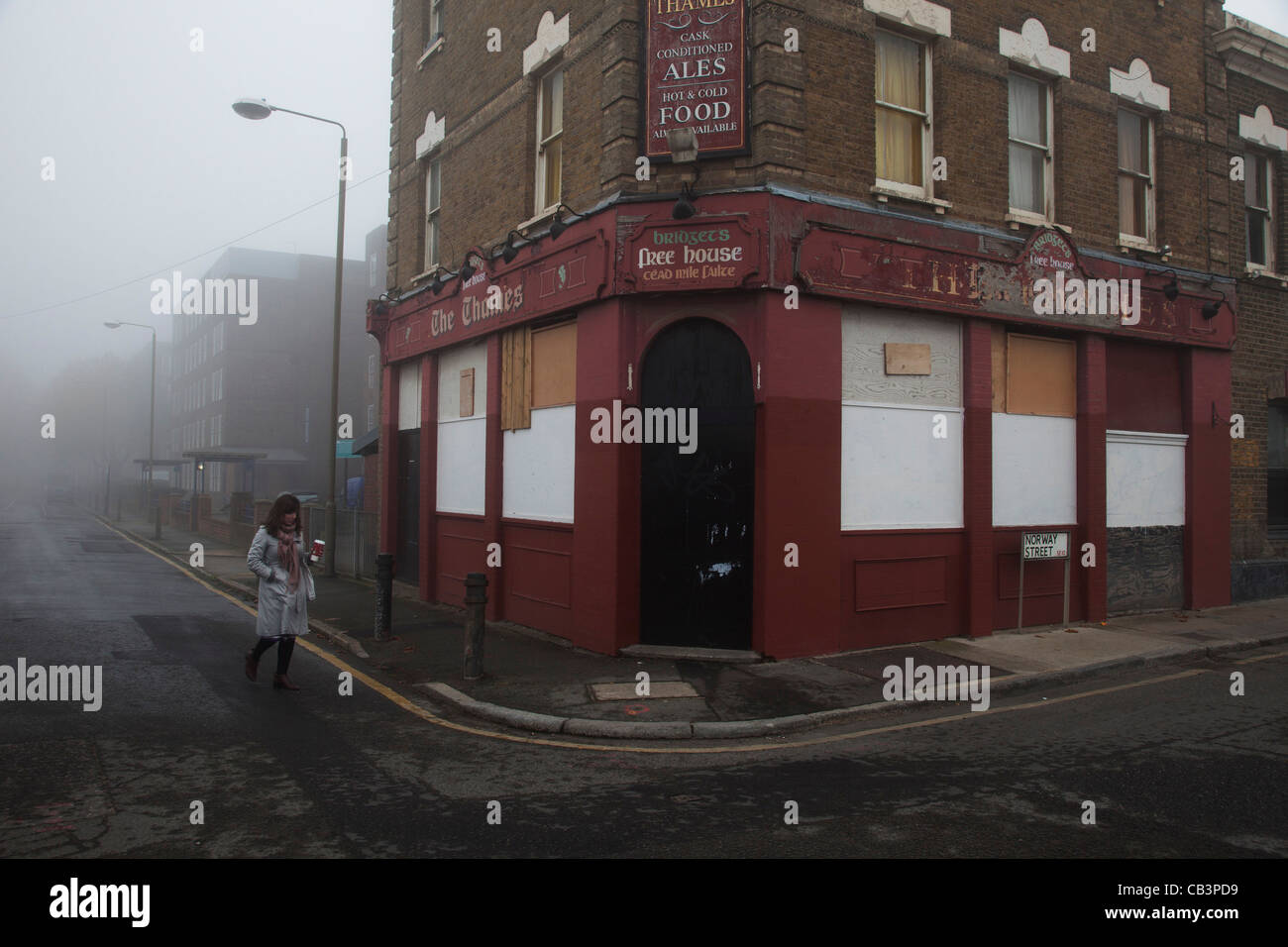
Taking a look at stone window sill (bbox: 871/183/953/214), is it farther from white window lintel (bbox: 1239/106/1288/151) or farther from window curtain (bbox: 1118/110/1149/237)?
white window lintel (bbox: 1239/106/1288/151)

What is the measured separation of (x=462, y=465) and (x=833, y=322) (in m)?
6.90

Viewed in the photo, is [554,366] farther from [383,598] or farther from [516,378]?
[383,598]

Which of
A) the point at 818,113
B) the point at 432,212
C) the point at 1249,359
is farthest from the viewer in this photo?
the point at 432,212

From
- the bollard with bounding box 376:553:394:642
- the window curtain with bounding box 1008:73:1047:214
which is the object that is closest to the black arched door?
the bollard with bounding box 376:553:394:642

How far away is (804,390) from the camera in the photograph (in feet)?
32.7

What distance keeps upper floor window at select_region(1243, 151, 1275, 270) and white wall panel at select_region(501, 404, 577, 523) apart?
12719mm

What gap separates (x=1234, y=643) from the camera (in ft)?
35.8

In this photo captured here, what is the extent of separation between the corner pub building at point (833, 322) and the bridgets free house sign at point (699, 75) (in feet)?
0.12

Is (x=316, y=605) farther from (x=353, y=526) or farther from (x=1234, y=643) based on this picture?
(x=1234, y=643)

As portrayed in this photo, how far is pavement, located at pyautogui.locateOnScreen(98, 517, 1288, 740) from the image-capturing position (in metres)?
7.57

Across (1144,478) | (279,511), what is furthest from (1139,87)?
(279,511)
